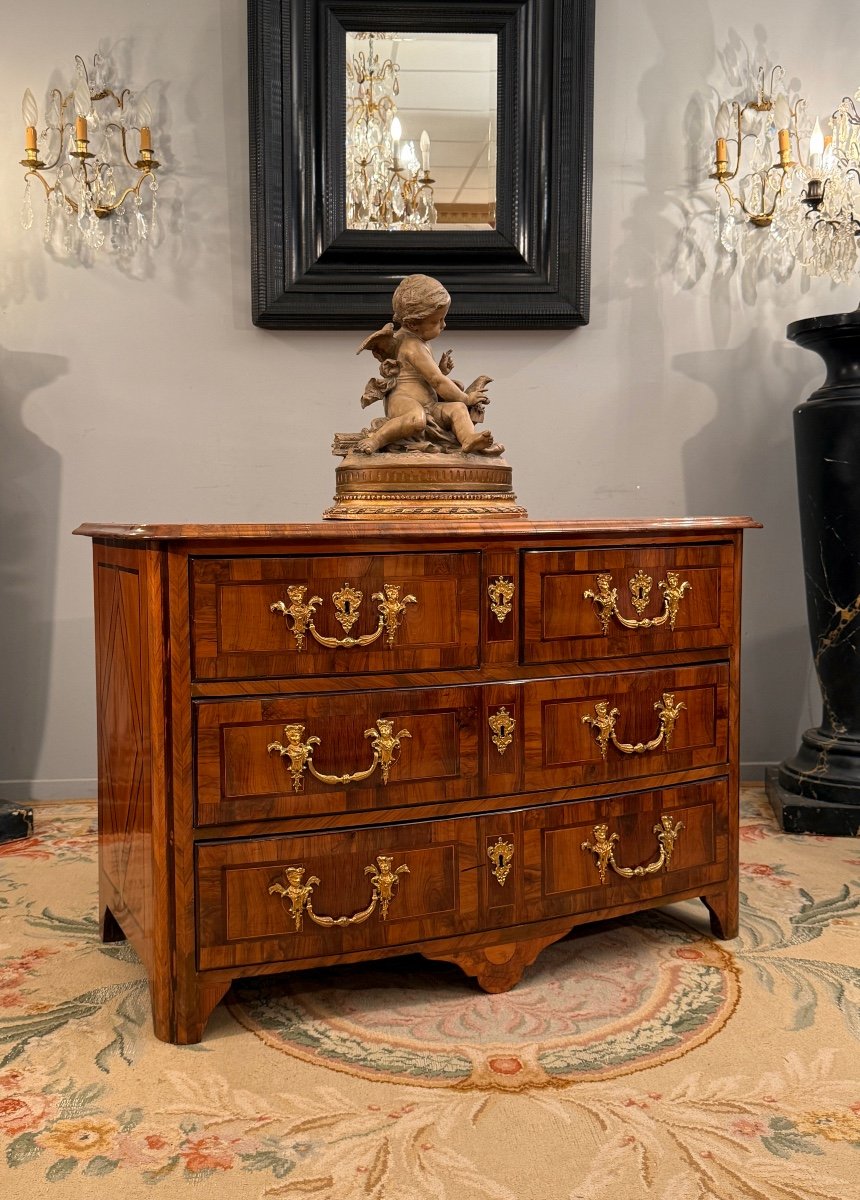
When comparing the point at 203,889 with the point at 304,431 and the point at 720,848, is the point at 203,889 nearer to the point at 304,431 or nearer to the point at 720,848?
the point at 720,848

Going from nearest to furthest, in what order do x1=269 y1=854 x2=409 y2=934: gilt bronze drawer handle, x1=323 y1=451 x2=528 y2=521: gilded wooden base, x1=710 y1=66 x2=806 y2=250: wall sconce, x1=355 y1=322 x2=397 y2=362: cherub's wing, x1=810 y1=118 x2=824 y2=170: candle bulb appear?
x1=269 y1=854 x2=409 y2=934: gilt bronze drawer handle < x1=323 y1=451 x2=528 y2=521: gilded wooden base < x1=355 y1=322 x2=397 y2=362: cherub's wing < x1=810 y1=118 x2=824 y2=170: candle bulb < x1=710 y1=66 x2=806 y2=250: wall sconce

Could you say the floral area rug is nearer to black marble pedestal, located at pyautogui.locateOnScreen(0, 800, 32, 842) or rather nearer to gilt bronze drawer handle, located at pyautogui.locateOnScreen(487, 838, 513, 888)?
gilt bronze drawer handle, located at pyautogui.locateOnScreen(487, 838, 513, 888)

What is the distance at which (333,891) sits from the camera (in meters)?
1.78

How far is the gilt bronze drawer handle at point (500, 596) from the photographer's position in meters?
1.83

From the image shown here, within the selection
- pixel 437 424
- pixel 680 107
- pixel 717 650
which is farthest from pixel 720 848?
pixel 680 107

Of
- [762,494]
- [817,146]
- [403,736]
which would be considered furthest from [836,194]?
[403,736]

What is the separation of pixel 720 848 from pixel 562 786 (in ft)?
1.43

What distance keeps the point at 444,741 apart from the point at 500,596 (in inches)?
11.0

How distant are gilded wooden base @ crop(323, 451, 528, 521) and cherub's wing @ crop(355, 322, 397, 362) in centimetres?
24

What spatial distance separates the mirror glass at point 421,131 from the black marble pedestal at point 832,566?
1.04 m

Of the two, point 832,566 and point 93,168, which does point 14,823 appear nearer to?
point 93,168

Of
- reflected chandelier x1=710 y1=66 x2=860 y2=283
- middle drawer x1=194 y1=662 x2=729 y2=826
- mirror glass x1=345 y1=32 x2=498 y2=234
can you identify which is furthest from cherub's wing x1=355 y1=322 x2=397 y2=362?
reflected chandelier x1=710 y1=66 x2=860 y2=283

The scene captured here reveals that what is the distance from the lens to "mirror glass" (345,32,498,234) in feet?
9.73

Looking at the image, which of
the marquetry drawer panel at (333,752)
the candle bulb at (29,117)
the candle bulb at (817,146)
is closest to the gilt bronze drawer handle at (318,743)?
the marquetry drawer panel at (333,752)
